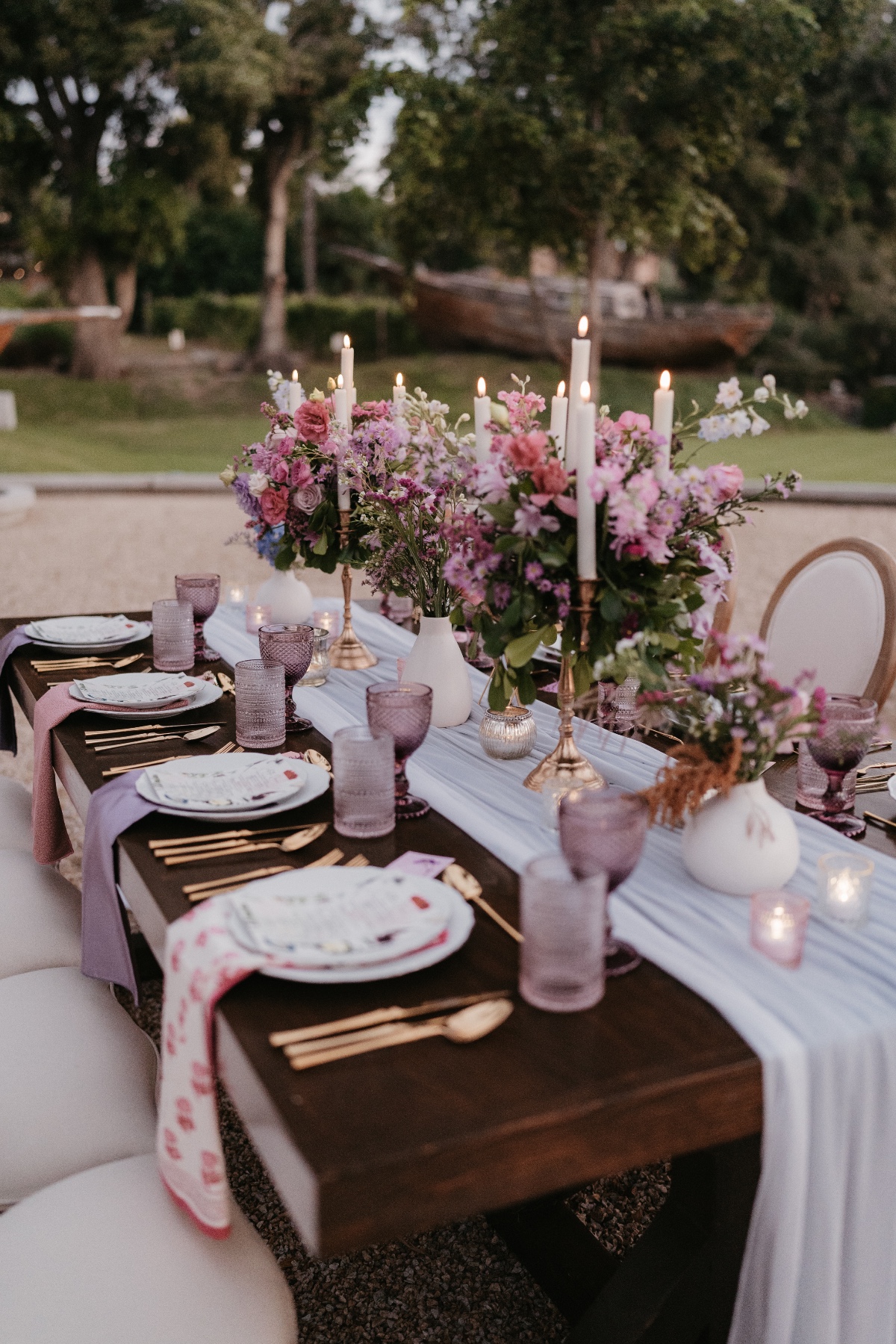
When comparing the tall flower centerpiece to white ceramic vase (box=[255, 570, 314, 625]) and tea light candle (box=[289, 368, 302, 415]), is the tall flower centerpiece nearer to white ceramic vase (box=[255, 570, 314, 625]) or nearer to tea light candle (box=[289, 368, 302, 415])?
tea light candle (box=[289, 368, 302, 415])

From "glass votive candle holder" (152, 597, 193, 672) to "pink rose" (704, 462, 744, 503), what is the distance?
3.84ft

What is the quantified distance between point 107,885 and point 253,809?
0.21 m

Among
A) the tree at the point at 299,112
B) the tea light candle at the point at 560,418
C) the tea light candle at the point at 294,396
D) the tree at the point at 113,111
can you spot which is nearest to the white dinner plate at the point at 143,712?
the tea light candle at the point at 294,396

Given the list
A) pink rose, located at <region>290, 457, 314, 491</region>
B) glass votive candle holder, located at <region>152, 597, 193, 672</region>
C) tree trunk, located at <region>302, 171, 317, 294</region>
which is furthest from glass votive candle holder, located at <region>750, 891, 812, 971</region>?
tree trunk, located at <region>302, 171, 317, 294</region>

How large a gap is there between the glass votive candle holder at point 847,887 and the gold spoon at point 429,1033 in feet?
1.40

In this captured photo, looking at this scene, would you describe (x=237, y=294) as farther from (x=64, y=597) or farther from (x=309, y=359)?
(x=64, y=597)

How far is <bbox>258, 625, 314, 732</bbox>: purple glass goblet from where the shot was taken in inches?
71.8

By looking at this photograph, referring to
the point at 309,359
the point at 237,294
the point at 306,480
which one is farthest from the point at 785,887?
the point at 237,294

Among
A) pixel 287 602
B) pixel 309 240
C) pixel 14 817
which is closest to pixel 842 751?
pixel 287 602

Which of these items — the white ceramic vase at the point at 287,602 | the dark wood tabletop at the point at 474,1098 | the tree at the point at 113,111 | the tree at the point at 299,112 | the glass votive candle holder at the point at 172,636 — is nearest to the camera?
the dark wood tabletop at the point at 474,1098

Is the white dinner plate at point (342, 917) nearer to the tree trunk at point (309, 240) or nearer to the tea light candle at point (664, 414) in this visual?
the tea light candle at point (664, 414)

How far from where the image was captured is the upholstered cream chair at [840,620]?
2279mm

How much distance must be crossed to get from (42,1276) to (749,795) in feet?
2.86

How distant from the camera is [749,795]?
1.26m
